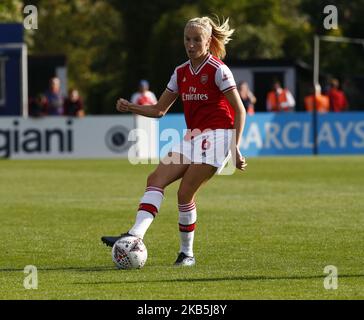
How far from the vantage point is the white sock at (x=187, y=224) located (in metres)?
11.3

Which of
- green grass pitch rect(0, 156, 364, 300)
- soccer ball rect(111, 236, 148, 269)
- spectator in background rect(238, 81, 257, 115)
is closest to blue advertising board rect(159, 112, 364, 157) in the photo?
spectator in background rect(238, 81, 257, 115)

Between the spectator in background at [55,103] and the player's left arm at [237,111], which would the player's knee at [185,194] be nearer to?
the player's left arm at [237,111]

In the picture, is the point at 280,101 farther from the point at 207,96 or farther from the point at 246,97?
the point at 207,96

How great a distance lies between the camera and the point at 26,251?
12617 millimetres

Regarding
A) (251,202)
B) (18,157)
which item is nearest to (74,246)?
(251,202)

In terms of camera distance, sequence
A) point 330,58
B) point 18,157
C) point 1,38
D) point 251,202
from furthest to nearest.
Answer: point 330,58 < point 1,38 < point 18,157 < point 251,202

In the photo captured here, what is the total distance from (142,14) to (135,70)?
17.5 feet

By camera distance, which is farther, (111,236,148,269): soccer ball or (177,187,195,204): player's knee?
(177,187,195,204): player's knee

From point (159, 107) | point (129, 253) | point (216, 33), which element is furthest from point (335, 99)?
point (129, 253)

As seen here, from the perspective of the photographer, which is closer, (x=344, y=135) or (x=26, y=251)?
(x=26, y=251)

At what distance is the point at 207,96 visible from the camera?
11.2 metres

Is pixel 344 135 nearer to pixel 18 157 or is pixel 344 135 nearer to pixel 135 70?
pixel 18 157

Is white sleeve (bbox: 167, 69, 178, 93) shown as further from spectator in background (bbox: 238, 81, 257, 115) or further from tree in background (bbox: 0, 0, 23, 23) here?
tree in background (bbox: 0, 0, 23, 23)

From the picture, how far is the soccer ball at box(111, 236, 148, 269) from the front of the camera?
10.9 metres
